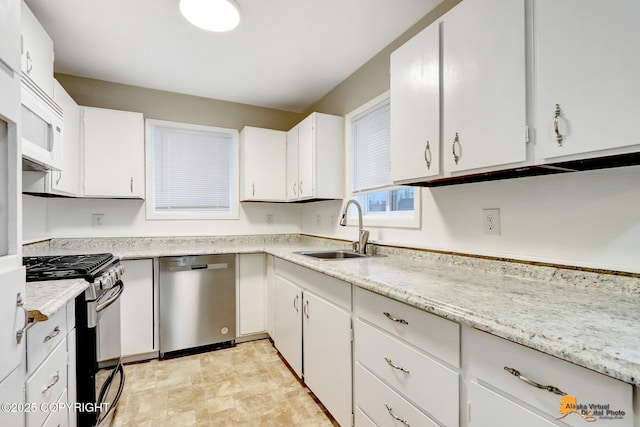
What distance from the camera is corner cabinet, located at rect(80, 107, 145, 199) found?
99.0 inches

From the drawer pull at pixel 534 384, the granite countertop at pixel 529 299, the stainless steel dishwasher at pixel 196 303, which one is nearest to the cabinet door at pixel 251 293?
the stainless steel dishwasher at pixel 196 303

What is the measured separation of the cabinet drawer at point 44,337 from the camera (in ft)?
3.15

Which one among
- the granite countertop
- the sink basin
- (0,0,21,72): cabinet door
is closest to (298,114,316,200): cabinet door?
the sink basin

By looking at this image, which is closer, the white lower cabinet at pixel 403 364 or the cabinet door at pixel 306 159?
the white lower cabinet at pixel 403 364

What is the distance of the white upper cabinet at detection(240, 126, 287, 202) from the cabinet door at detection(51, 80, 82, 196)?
4.56ft

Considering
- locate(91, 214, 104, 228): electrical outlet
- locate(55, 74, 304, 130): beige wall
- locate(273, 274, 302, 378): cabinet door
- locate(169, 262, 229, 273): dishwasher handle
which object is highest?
locate(55, 74, 304, 130): beige wall

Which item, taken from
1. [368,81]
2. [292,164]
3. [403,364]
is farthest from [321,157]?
[403,364]

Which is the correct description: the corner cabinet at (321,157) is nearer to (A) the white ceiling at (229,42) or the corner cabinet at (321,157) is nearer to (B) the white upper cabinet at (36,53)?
(A) the white ceiling at (229,42)

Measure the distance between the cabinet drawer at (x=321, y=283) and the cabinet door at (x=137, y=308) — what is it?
112 cm

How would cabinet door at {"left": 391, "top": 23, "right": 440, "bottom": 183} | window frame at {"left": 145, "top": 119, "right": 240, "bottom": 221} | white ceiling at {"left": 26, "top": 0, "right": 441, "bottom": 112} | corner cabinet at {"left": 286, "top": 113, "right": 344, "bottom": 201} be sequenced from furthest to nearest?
window frame at {"left": 145, "top": 119, "right": 240, "bottom": 221}, corner cabinet at {"left": 286, "top": 113, "right": 344, "bottom": 201}, white ceiling at {"left": 26, "top": 0, "right": 441, "bottom": 112}, cabinet door at {"left": 391, "top": 23, "right": 440, "bottom": 183}

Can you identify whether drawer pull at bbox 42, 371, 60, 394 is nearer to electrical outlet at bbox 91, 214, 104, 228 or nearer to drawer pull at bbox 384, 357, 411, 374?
drawer pull at bbox 384, 357, 411, 374

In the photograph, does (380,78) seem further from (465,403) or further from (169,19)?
(465,403)

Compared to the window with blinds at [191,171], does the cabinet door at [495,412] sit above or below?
below

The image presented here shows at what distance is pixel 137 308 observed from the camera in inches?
93.6
